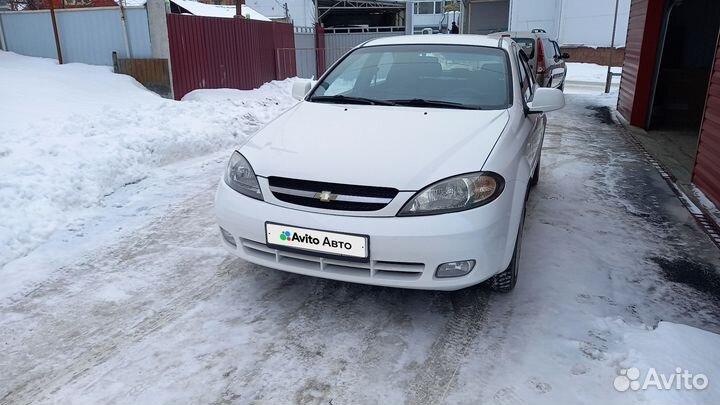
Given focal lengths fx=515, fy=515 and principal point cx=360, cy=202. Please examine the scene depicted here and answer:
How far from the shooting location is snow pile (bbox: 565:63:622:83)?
21.3m

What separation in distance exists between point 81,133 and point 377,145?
16.3 feet

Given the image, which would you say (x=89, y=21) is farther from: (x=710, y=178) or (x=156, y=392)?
→ (x=710, y=178)

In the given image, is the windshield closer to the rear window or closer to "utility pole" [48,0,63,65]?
the rear window

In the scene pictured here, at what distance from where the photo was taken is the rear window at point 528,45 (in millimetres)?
11695

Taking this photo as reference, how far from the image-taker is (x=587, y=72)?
78.6 ft

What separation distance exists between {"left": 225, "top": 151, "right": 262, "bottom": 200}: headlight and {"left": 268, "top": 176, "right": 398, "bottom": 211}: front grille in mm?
165

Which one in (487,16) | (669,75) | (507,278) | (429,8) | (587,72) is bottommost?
(587,72)

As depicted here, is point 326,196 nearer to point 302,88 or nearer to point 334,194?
point 334,194

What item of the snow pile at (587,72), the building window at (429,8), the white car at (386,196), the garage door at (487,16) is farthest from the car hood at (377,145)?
the building window at (429,8)

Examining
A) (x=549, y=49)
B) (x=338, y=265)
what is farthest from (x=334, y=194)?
(x=549, y=49)

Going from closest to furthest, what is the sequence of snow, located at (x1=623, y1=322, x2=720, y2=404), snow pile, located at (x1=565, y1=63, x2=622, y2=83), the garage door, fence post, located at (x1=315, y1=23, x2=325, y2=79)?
snow, located at (x1=623, y1=322, x2=720, y2=404)
fence post, located at (x1=315, y1=23, x2=325, y2=79)
snow pile, located at (x1=565, y1=63, x2=622, y2=83)
the garage door

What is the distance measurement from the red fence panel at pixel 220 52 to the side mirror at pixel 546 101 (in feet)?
28.0

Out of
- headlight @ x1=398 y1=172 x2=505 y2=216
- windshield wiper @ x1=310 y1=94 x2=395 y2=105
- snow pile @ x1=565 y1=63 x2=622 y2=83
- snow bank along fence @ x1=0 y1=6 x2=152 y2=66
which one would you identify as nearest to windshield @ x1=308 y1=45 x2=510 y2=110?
windshield wiper @ x1=310 y1=94 x2=395 y2=105

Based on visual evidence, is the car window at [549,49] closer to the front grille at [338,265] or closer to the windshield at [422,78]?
the windshield at [422,78]
